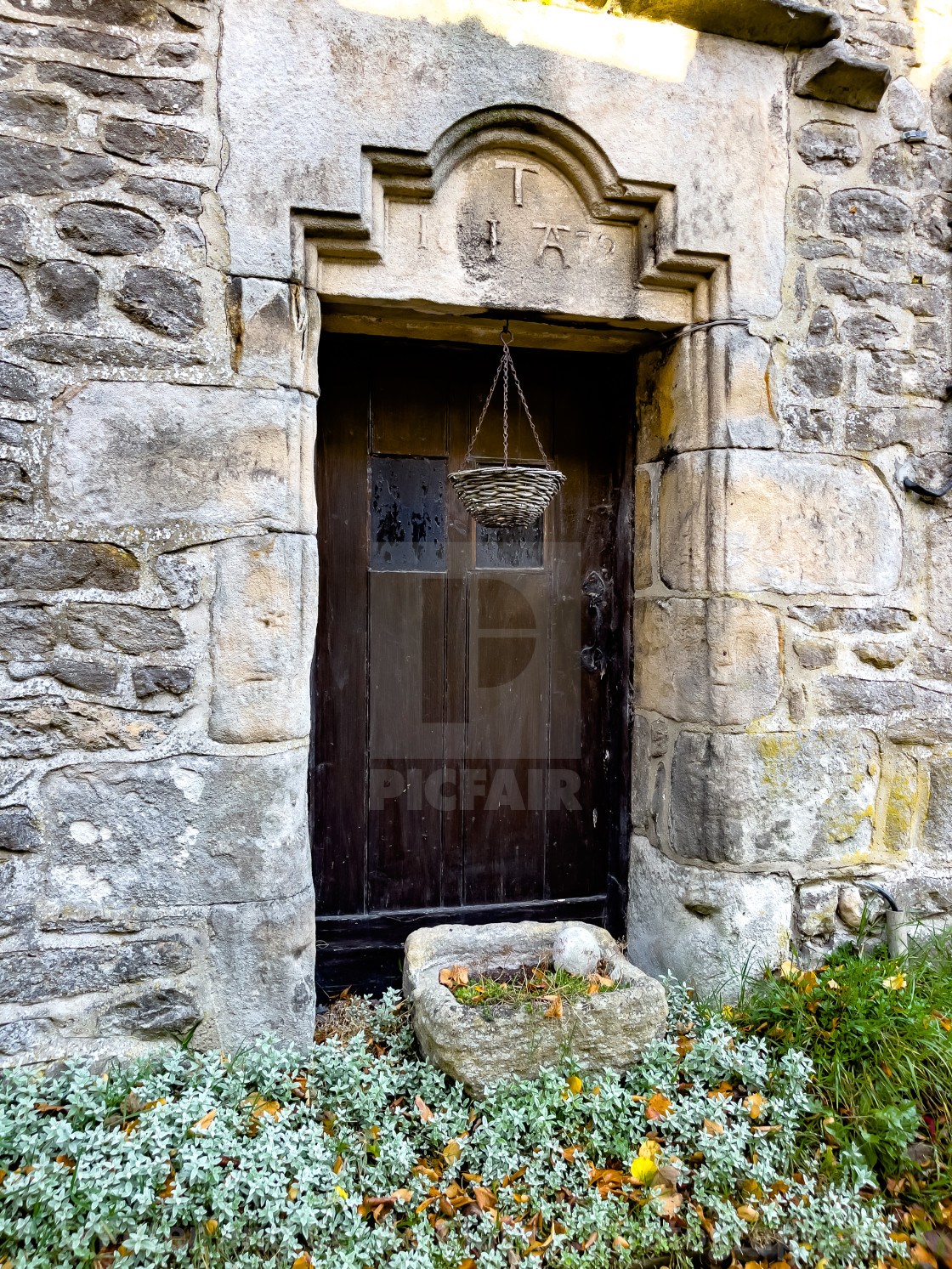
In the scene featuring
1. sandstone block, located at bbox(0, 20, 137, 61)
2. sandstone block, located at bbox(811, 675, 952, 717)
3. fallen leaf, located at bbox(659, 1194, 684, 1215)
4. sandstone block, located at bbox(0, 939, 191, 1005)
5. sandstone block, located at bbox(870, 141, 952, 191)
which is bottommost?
fallen leaf, located at bbox(659, 1194, 684, 1215)

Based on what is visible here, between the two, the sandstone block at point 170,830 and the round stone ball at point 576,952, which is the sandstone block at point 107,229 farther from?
the round stone ball at point 576,952

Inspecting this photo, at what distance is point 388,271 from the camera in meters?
2.03

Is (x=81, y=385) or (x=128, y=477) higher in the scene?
(x=81, y=385)

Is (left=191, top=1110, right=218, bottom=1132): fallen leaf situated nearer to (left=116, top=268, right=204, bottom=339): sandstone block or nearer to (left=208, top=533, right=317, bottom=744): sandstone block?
(left=208, top=533, right=317, bottom=744): sandstone block

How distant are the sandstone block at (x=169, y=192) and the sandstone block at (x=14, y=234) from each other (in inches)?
9.4

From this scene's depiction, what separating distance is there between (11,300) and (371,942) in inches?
78.2

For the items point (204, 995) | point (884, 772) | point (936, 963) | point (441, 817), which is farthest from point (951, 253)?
point (204, 995)

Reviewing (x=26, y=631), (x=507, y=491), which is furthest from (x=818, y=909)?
(x=26, y=631)

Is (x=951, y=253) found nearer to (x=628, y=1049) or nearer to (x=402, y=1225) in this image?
(x=628, y=1049)

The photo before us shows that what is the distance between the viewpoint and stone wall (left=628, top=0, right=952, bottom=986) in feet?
7.26

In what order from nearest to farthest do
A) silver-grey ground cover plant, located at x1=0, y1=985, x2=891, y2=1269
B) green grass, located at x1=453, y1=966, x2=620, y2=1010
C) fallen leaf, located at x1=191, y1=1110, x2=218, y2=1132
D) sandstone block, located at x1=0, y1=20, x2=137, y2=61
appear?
1. silver-grey ground cover plant, located at x1=0, y1=985, x2=891, y2=1269
2. fallen leaf, located at x1=191, y1=1110, x2=218, y2=1132
3. sandstone block, located at x1=0, y1=20, x2=137, y2=61
4. green grass, located at x1=453, y1=966, x2=620, y2=1010

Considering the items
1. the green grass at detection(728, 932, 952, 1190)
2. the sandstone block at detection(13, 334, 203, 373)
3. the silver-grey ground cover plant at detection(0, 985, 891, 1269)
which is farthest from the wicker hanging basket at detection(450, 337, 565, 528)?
the green grass at detection(728, 932, 952, 1190)

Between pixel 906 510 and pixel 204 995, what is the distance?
92.6 inches

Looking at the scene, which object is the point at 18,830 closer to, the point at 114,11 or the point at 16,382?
the point at 16,382
